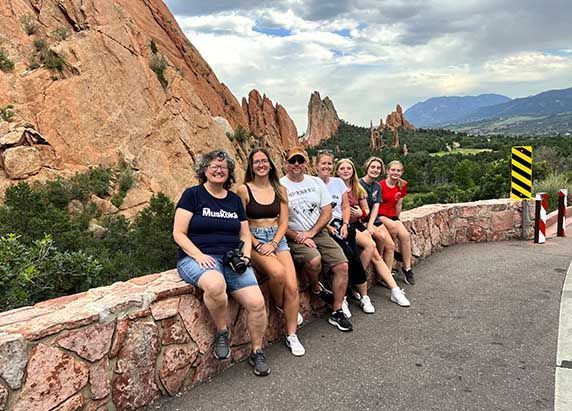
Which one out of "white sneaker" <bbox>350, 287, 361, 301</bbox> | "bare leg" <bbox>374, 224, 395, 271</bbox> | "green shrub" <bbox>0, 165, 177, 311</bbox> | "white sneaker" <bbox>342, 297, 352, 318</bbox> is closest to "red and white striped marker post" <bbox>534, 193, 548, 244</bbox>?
"bare leg" <bbox>374, 224, 395, 271</bbox>

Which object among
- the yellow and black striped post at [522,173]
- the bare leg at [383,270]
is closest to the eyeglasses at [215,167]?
the bare leg at [383,270]

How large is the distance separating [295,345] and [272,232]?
0.98 meters

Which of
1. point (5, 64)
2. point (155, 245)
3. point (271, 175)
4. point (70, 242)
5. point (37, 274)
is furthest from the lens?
point (5, 64)

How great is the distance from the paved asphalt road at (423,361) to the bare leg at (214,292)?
514 mm

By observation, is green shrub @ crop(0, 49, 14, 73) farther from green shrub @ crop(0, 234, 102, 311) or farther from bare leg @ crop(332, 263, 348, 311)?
bare leg @ crop(332, 263, 348, 311)

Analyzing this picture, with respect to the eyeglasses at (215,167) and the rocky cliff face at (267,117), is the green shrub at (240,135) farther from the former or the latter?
the eyeglasses at (215,167)

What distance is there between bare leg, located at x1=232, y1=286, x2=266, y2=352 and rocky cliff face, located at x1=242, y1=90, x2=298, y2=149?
54734 mm

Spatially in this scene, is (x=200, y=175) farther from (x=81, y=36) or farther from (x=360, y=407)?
(x=81, y=36)

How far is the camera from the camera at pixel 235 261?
11.1 feet

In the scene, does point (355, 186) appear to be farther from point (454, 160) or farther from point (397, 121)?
point (397, 121)

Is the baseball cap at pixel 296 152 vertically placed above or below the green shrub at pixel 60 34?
below

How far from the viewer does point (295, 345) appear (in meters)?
3.72

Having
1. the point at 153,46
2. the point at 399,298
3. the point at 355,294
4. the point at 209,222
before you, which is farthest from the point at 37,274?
the point at 153,46

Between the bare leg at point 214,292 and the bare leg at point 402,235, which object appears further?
the bare leg at point 402,235
